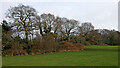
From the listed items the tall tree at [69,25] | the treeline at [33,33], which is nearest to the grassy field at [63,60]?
the treeline at [33,33]

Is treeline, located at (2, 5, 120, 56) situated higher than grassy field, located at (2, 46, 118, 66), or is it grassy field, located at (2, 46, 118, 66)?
treeline, located at (2, 5, 120, 56)

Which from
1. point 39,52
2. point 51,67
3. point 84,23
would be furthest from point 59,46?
point 84,23

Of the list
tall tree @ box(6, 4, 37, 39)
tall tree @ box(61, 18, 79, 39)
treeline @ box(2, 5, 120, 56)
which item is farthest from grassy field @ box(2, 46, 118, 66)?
tall tree @ box(61, 18, 79, 39)

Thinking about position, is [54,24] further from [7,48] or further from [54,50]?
[7,48]

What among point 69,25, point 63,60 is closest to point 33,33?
point 63,60

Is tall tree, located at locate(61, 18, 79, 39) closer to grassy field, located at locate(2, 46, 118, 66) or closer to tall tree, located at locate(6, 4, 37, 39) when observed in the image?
tall tree, located at locate(6, 4, 37, 39)

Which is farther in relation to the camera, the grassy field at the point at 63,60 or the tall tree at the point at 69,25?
the tall tree at the point at 69,25

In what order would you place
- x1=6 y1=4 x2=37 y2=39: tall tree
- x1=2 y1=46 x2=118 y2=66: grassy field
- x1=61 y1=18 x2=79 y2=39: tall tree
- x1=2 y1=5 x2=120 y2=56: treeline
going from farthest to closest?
1. x1=61 y1=18 x2=79 y2=39: tall tree
2. x1=6 y1=4 x2=37 y2=39: tall tree
3. x1=2 y1=5 x2=120 y2=56: treeline
4. x1=2 y1=46 x2=118 y2=66: grassy field

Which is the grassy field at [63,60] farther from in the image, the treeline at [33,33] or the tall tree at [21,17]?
the tall tree at [21,17]

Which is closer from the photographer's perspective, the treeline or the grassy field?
the grassy field

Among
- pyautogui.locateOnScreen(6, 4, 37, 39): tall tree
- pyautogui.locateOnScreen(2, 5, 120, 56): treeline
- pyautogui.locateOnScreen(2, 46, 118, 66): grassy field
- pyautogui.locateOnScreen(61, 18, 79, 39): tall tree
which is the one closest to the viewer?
pyautogui.locateOnScreen(2, 46, 118, 66): grassy field

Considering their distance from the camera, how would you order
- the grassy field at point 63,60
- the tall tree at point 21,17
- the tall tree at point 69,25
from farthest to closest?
1. the tall tree at point 69,25
2. the tall tree at point 21,17
3. the grassy field at point 63,60

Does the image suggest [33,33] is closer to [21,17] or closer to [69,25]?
[21,17]

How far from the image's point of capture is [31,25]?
24.4m
